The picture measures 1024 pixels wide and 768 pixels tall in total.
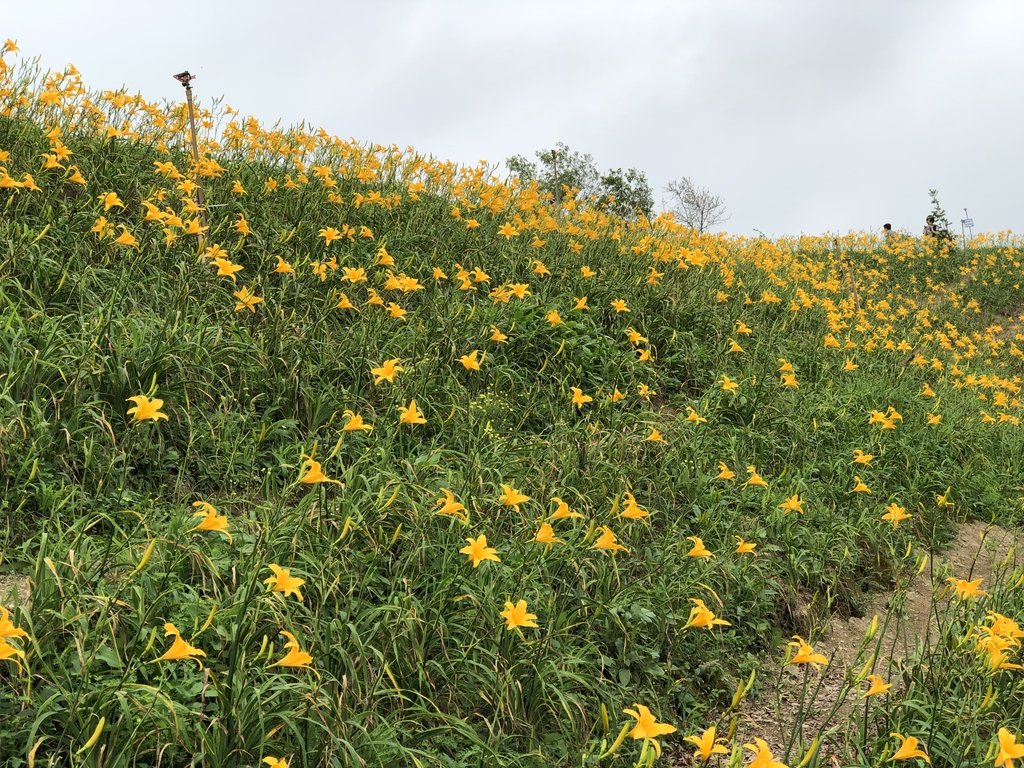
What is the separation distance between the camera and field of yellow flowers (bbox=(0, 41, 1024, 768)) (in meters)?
2.17

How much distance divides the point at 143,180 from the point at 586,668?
4726mm

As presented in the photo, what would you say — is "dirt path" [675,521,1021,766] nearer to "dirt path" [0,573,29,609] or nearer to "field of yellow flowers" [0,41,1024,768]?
"field of yellow flowers" [0,41,1024,768]

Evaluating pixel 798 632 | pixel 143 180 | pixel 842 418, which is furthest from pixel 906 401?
pixel 143 180

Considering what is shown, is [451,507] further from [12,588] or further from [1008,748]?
[1008,748]

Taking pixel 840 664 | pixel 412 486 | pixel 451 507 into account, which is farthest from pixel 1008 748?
pixel 412 486

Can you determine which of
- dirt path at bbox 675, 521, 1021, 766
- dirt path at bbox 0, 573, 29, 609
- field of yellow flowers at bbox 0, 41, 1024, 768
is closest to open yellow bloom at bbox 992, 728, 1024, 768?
field of yellow flowers at bbox 0, 41, 1024, 768

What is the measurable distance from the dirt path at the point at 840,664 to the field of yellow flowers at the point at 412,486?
95mm

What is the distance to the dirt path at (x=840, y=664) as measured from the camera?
2.76 metres

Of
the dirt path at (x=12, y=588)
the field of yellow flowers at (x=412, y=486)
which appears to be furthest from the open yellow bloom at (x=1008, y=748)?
the dirt path at (x=12, y=588)

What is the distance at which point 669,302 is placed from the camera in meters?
6.12

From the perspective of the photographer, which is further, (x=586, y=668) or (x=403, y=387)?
(x=403, y=387)

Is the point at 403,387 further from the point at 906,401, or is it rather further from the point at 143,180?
the point at 906,401

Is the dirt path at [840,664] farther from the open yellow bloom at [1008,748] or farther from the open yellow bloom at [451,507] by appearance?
the open yellow bloom at [451,507]

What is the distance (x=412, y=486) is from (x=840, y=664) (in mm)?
2172
